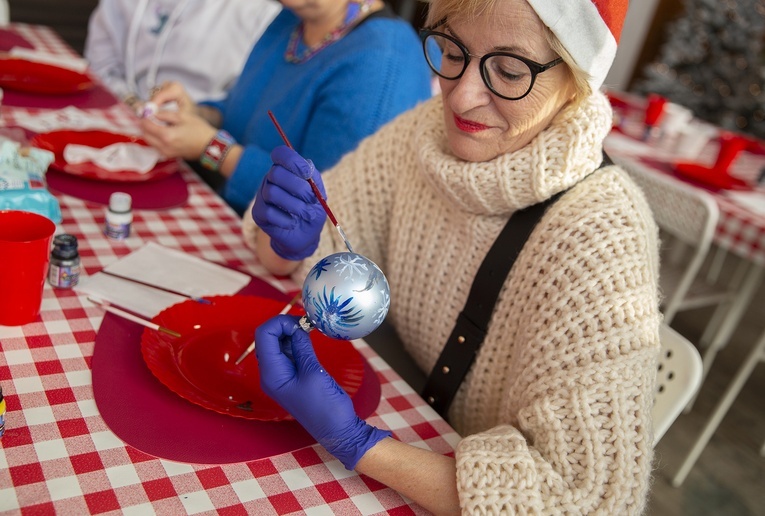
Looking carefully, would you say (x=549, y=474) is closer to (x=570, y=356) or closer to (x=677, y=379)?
(x=570, y=356)

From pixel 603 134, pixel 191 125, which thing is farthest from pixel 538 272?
pixel 191 125

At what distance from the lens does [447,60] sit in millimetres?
1200

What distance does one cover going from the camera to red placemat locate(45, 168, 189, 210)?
154cm

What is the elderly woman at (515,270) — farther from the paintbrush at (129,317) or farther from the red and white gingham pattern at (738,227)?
the red and white gingham pattern at (738,227)

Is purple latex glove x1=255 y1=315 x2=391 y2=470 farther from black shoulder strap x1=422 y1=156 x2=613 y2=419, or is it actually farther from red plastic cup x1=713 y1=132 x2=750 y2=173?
red plastic cup x1=713 y1=132 x2=750 y2=173

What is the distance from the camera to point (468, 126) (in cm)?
119

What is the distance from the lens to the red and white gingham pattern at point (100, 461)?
823 millimetres

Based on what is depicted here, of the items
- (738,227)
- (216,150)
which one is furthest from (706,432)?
(216,150)

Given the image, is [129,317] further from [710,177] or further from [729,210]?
[710,177]

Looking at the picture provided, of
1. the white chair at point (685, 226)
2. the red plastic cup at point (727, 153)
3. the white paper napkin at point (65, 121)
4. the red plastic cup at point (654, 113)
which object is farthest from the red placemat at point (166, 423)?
the red plastic cup at point (654, 113)

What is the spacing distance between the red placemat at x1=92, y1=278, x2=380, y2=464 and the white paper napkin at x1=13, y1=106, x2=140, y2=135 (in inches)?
37.7

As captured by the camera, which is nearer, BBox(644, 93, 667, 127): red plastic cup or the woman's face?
the woman's face

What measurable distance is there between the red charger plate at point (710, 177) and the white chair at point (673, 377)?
151 centimetres

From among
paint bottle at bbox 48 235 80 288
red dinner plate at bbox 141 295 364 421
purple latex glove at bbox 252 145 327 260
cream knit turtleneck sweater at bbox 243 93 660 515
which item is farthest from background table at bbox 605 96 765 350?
paint bottle at bbox 48 235 80 288
